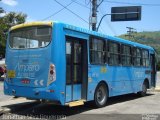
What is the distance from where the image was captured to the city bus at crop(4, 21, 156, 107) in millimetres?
11117

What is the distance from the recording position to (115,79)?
15086mm

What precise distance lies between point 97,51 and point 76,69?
1.55 meters

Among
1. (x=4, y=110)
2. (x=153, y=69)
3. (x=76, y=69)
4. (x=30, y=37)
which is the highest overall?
(x=30, y=37)

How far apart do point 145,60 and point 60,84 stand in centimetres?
923

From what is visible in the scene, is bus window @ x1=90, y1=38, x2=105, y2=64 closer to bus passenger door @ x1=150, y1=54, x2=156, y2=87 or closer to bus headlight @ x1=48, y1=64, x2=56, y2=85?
bus headlight @ x1=48, y1=64, x2=56, y2=85

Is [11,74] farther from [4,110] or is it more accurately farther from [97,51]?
[97,51]

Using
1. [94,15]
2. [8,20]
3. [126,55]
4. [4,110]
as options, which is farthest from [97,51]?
[8,20]

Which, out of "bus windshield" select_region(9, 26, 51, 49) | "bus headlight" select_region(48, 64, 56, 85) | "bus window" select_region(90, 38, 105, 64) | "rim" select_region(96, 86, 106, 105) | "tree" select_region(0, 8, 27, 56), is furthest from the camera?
"tree" select_region(0, 8, 27, 56)

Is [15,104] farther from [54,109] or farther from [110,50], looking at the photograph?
[110,50]

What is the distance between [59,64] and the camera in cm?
1108

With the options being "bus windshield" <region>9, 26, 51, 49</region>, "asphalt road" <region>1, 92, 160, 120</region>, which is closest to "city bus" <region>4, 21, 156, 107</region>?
"bus windshield" <region>9, 26, 51, 49</region>

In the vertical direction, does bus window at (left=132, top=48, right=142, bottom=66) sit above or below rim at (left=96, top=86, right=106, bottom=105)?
above

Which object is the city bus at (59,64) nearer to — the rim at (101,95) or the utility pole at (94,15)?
the rim at (101,95)

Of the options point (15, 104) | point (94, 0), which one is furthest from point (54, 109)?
point (94, 0)
